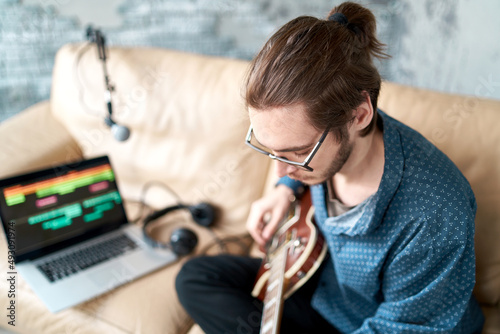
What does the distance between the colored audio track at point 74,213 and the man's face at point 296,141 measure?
2.54 feet

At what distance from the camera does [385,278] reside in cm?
95

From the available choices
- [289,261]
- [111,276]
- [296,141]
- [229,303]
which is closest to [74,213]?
[111,276]

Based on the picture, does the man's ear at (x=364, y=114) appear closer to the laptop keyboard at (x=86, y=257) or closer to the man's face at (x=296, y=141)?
the man's face at (x=296, y=141)

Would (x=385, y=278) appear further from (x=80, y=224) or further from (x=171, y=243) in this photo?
(x=80, y=224)

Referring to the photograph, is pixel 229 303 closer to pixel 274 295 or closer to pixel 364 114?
pixel 274 295

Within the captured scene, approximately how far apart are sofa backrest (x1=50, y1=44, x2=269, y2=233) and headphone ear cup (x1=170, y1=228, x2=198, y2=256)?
0.69ft

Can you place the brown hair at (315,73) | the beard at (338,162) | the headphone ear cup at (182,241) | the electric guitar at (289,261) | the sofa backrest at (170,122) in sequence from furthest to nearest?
the sofa backrest at (170,122) < the headphone ear cup at (182,241) < the electric guitar at (289,261) < the beard at (338,162) < the brown hair at (315,73)

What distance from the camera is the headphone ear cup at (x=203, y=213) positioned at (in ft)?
5.00

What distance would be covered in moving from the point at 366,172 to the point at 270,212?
389 millimetres

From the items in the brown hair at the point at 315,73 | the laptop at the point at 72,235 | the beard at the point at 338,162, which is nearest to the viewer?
the brown hair at the point at 315,73

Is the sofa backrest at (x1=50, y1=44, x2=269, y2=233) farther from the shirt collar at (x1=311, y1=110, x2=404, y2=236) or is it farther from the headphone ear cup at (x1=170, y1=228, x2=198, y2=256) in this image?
the shirt collar at (x1=311, y1=110, x2=404, y2=236)

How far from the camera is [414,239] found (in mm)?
855

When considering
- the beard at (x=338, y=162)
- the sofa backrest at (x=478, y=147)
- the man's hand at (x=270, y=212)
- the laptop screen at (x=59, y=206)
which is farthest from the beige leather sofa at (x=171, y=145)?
the beard at (x=338, y=162)

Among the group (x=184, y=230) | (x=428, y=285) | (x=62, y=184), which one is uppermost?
(x=428, y=285)
